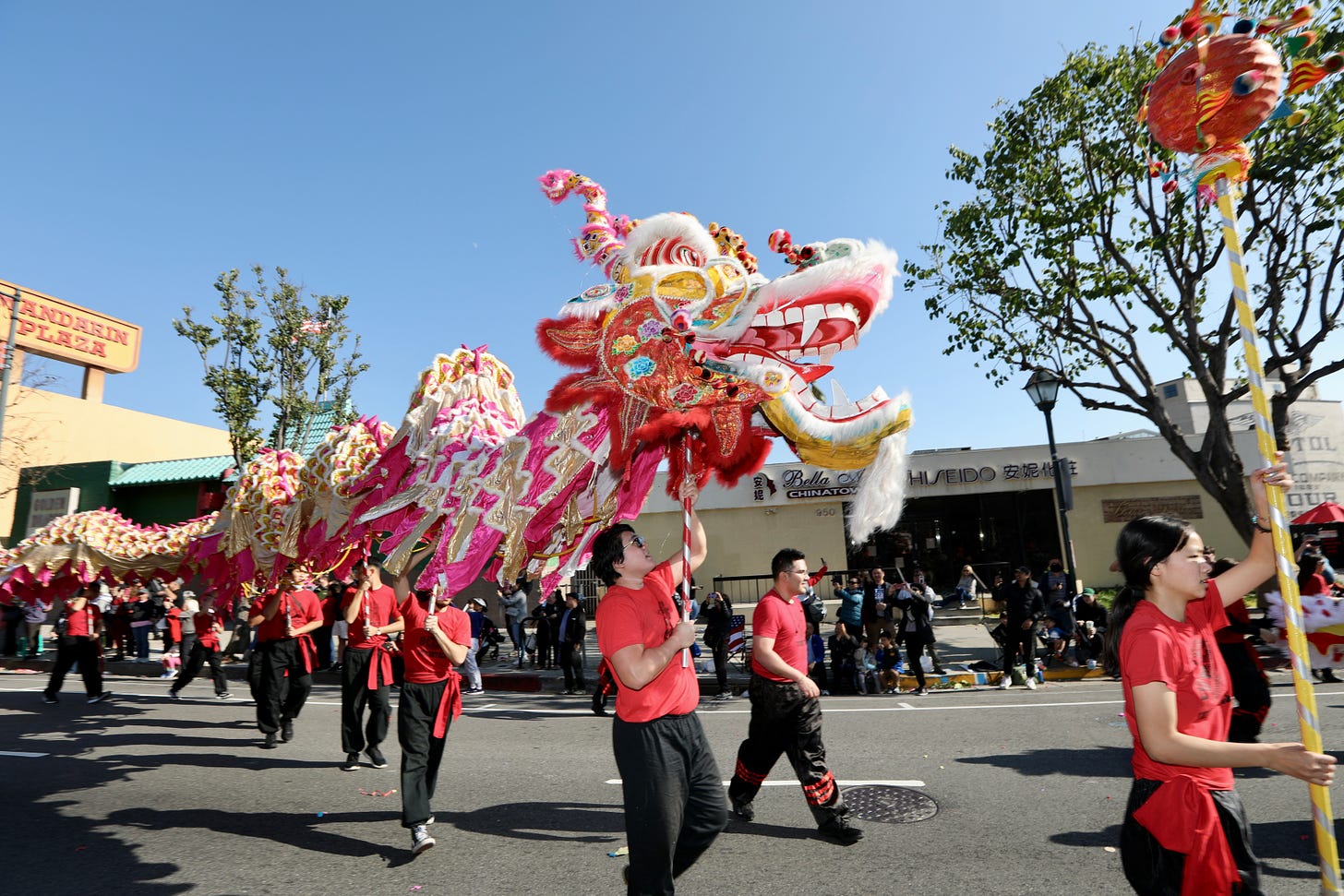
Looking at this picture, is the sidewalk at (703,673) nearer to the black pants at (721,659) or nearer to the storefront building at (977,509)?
the black pants at (721,659)

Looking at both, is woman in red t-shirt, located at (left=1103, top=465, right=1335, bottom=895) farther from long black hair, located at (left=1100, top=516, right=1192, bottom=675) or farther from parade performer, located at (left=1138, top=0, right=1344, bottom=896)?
parade performer, located at (left=1138, top=0, right=1344, bottom=896)

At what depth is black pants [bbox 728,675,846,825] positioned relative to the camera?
4148 millimetres

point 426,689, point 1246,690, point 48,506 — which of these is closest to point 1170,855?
point 1246,690

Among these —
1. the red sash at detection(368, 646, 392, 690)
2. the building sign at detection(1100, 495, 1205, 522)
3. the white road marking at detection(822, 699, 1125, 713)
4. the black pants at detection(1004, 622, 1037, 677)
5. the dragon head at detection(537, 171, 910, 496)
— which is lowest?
the white road marking at detection(822, 699, 1125, 713)

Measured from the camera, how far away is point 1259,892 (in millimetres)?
1952

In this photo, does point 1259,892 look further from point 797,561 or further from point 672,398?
point 797,561

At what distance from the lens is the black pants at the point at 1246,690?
4359 millimetres

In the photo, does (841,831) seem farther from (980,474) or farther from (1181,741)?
(980,474)

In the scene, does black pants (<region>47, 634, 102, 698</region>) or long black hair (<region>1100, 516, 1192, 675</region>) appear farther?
black pants (<region>47, 634, 102, 698</region>)

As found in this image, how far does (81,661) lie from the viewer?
31.5 ft

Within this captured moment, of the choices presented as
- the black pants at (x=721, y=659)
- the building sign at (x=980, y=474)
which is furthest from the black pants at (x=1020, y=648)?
the building sign at (x=980, y=474)

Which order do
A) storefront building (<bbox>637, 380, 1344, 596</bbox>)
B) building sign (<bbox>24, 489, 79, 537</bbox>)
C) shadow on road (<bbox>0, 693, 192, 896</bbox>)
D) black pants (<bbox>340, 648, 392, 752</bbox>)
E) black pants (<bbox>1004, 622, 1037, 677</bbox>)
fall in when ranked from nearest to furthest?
shadow on road (<bbox>0, 693, 192, 896</bbox>), black pants (<bbox>340, 648, 392, 752</bbox>), black pants (<bbox>1004, 622, 1037, 677</bbox>), storefront building (<bbox>637, 380, 1344, 596</bbox>), building sign (<bbox>24, 489, 79, 537</bbox>)

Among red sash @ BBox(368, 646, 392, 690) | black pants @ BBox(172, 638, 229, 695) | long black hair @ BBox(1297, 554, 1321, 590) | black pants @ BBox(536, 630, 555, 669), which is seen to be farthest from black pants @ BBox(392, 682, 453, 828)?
black pants @ BBox(536, 630, 555, 669)

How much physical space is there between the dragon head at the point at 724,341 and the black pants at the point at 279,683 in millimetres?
5649
